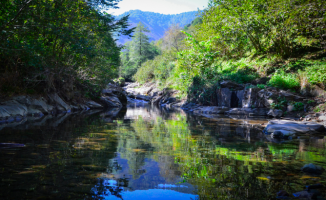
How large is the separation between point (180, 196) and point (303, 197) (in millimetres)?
1270

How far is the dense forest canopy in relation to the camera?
7716 millimetres

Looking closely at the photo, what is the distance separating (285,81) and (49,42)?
1374 centimetres

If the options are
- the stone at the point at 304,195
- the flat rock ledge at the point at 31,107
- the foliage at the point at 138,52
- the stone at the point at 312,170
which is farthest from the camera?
the foliage at the point at 138,52

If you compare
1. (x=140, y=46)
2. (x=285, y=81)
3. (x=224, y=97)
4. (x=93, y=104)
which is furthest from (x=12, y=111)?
(x=140, y=46)

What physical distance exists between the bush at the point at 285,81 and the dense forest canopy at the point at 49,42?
929 centimetres

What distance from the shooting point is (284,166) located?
338cm

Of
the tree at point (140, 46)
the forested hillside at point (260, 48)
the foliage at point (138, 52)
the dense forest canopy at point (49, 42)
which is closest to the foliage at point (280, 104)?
the forested hillside at point (260, 48)

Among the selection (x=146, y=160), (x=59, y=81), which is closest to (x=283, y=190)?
(x=146, y=160)

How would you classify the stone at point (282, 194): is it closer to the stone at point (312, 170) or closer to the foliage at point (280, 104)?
the stone at point (312, 170)

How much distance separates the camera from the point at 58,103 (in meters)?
13.5

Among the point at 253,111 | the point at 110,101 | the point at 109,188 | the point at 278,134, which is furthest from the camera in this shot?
the point at 110,101

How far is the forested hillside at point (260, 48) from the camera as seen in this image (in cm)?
1136

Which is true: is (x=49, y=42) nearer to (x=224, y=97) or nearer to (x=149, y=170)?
(x=149, y=170)

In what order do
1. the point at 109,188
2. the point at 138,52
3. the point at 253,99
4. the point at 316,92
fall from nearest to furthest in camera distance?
1. the point at 109,188
2. the point at 316,92
3. the point at 253,99
4. the point at 138,52
